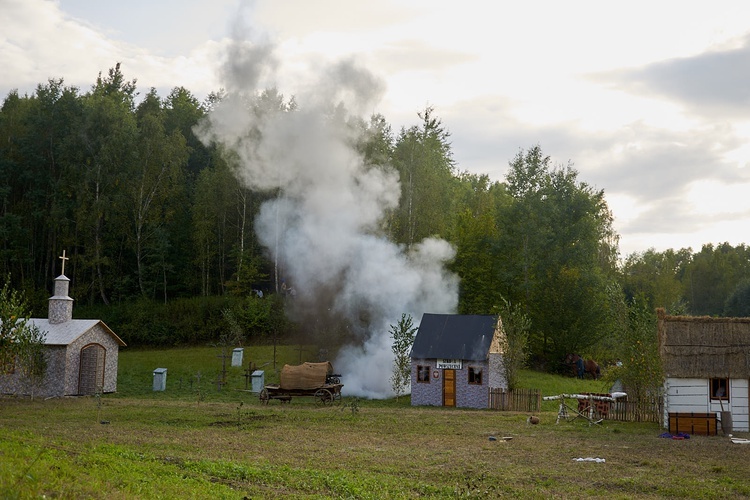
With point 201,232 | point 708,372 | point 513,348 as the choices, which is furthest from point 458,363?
point 201,232

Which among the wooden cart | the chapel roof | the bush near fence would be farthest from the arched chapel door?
the bush near fence

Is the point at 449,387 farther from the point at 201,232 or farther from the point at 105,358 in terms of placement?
the point at 201,232

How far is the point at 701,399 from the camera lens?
32.0 metres

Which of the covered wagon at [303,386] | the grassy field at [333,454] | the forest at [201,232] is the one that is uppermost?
the forest at [201,232]

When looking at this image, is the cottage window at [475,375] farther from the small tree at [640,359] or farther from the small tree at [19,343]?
the small tree at [19,343]

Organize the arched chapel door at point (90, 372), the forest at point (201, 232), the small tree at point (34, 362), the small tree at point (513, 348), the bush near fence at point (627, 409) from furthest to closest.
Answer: the forest at point (201, 232)
the arched chapel door at point (90, 372)
the small tree at point (513, 348)
the small tree at point (34, 362)
the bush near fence at point (627, 409)

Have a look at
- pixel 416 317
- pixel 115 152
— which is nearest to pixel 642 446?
pixel 416 317

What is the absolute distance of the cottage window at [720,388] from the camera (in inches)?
1256

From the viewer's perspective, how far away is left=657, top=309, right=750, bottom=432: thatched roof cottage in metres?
31.7

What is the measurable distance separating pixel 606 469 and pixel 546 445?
4.80m

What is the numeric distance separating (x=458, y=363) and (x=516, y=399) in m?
3.54

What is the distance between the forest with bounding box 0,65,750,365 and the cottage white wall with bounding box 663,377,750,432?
89.6 feet

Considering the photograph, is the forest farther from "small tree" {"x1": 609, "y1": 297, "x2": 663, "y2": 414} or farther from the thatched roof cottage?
the thatched roof cottage

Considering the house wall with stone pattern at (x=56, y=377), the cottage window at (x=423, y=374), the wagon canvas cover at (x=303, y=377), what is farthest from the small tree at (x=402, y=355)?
the house wall with stone pattern at (x=56, y=377)
